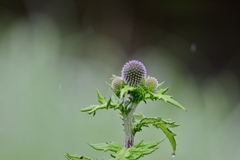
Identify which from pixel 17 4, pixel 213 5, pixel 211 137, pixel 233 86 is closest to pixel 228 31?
pixel 213 5

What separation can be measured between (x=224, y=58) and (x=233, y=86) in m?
0.15

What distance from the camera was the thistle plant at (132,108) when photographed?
46 cm

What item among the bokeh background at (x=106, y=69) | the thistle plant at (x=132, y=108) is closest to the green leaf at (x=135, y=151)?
the thistle plant at (x=132, y=108)

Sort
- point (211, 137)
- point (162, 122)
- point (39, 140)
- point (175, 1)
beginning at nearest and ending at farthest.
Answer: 1. point (162, 122)
2. point (39, 140)
3. point (211, 137)
4. point (175, 1)

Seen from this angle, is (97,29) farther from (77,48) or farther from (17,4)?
(17,4)

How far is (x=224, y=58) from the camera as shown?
1893 mm

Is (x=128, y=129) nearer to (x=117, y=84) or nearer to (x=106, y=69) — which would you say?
(x=117, y=84)

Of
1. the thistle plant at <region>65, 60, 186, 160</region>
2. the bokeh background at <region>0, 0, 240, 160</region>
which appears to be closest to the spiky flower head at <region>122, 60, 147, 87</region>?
the thistle plant at <region>65, 60, 186, 160</region>

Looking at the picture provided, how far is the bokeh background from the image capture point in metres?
1.58

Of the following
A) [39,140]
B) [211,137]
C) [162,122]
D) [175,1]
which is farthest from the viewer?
[175,1]

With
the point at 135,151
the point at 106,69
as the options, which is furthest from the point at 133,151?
the point at 106,69

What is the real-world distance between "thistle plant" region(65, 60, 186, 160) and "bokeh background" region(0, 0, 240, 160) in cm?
98

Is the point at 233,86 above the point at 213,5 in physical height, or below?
below

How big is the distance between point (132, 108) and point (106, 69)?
1.25 meters
